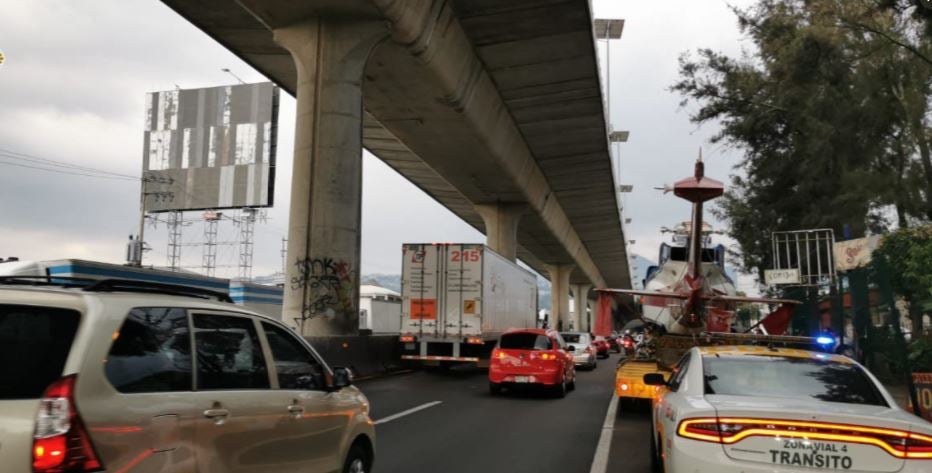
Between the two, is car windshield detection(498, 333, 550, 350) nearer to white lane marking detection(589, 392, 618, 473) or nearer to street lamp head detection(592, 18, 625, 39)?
white lane marking detection(589, 392, 618, 473)

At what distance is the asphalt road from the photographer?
7.96 metres

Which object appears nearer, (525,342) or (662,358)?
(662,358)

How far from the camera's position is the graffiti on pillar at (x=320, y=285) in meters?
16.9

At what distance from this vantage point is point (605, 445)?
30.5 ft

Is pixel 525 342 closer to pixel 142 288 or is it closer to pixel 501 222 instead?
pixel 142 288

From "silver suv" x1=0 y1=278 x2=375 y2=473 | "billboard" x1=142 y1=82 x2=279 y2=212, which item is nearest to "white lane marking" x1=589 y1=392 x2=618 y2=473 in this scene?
"silver suv" x1=0 y1=278 x2=375 y2=473

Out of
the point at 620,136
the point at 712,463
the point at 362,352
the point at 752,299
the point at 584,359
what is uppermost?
the point at 620,136

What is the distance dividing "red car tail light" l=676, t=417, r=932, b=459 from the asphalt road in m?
3.08

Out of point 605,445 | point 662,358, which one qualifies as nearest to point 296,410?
point 605,445

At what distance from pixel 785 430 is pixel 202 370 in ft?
12.2

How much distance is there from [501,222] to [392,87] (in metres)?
16.6

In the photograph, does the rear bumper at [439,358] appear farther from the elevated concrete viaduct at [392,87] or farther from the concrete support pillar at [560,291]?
the concrete support pillar at [560,291]

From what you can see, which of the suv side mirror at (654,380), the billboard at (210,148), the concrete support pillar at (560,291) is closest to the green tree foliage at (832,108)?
the suv side mirror at (654,380)

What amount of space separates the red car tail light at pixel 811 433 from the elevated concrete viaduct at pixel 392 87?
12.8 meters
